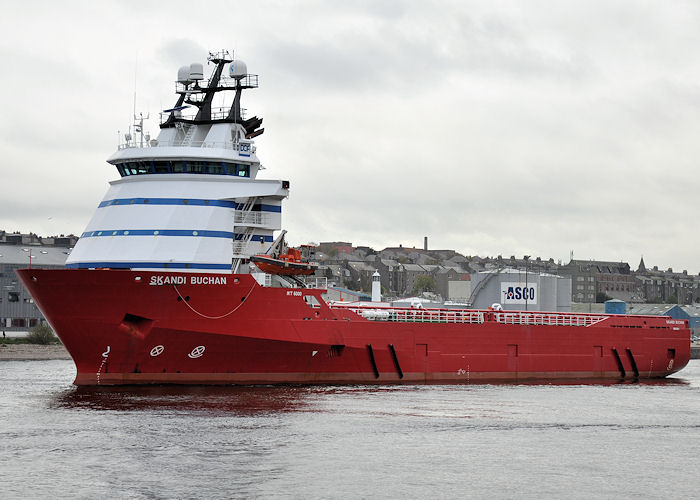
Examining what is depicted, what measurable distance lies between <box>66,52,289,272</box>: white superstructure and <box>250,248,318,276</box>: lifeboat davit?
0.86m

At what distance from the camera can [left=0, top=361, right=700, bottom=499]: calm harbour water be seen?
59.5ft

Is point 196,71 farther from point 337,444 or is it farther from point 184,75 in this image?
point 337,444

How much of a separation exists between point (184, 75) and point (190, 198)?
516 cm

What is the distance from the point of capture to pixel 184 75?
33.5 meters

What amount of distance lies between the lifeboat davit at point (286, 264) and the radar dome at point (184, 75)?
6.83 metres

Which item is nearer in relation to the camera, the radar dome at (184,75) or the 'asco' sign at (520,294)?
the radar dome at (184,75)

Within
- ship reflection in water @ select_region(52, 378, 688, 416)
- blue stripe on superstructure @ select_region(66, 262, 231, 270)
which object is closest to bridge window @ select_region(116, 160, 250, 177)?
blue stripe on superstructure @ select_region(66, 262, 231, 270)

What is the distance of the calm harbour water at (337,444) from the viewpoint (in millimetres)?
18141

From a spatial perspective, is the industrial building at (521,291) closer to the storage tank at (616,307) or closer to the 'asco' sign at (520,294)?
the 'asco' sign at (520,294)

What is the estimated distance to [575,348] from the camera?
125ft

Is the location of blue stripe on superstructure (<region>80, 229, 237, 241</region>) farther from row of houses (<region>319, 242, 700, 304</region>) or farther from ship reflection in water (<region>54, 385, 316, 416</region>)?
row of houses (<region>319, 242, 700, 304</region>)

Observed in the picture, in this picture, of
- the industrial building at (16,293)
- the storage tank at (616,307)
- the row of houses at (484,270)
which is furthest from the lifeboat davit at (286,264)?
the row of houses at (484,270)

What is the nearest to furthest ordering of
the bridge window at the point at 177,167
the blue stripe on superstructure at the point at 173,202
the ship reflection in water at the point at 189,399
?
the ship reflection in water at the point at 189,399
the blue stripe on superstructure at the point at 173,202
the bridge window at the point at 177,167

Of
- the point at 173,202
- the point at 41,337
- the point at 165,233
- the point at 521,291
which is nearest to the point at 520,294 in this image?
the point at 521,291
